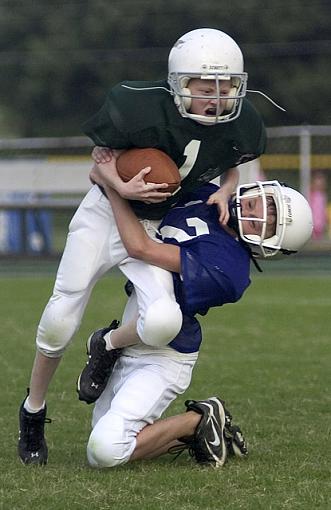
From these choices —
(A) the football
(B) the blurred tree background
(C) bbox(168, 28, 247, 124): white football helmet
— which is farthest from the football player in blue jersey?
(B) the blurred tree background

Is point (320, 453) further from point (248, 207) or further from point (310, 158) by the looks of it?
point (310, 158)

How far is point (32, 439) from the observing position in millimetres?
4223

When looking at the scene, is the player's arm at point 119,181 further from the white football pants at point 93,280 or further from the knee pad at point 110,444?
the knee pad at point 110,444

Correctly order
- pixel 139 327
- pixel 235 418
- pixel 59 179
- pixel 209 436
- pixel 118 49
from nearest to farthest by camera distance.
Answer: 1. pixel 139 327
2. pixel 209 436
3. pixel 235 418
4. pixel 59 179
5. pixel 118 49

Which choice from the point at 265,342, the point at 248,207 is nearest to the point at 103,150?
the point at 248,207

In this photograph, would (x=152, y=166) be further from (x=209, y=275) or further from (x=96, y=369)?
(x=96, y=369)

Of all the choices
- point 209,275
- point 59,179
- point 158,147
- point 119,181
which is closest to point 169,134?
point 158,147

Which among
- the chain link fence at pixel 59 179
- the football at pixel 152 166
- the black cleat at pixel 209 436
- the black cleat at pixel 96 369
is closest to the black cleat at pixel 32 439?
the black cleat at pixel 96 369

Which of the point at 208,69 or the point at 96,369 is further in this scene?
the point at 96,369

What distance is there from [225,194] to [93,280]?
55 cm

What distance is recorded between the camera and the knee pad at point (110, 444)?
3.92 metres

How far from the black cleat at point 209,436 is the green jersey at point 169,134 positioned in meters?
0.70

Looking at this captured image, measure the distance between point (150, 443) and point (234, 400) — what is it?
152cm

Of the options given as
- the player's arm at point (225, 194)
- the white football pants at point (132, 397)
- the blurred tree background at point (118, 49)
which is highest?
the player's arm at point (225, 194)
